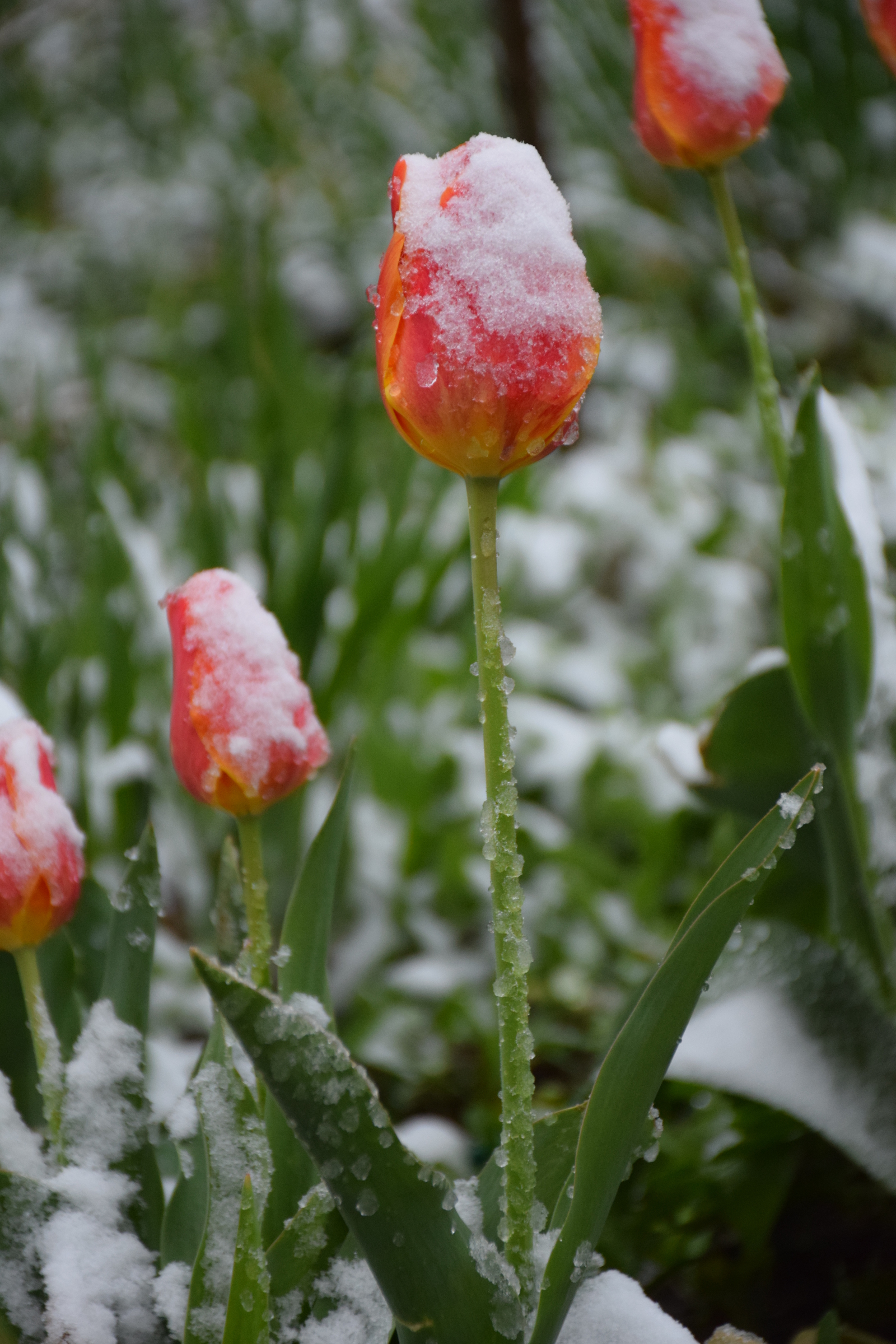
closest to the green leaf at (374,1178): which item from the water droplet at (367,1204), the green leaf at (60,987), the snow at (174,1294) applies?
the water droplet at (367,1204)

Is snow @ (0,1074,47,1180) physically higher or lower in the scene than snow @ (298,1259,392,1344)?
higher

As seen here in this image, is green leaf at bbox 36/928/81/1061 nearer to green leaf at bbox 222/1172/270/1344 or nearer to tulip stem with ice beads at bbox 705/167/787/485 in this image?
green leaf at bbox 222/1172/270/1344

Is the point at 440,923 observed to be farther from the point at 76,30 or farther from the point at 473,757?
the point at 76,30

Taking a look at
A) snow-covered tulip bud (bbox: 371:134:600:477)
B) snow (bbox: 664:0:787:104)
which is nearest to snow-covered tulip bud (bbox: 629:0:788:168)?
snow (bbox: 664:0:787:104)

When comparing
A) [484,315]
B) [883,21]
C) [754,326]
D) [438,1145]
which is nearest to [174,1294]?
[438,1145]

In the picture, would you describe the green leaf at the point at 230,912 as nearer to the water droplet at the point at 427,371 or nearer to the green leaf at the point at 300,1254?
the green leaf at the point at 300,1254

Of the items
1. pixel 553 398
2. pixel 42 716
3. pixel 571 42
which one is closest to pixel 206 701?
pixel 553 398
